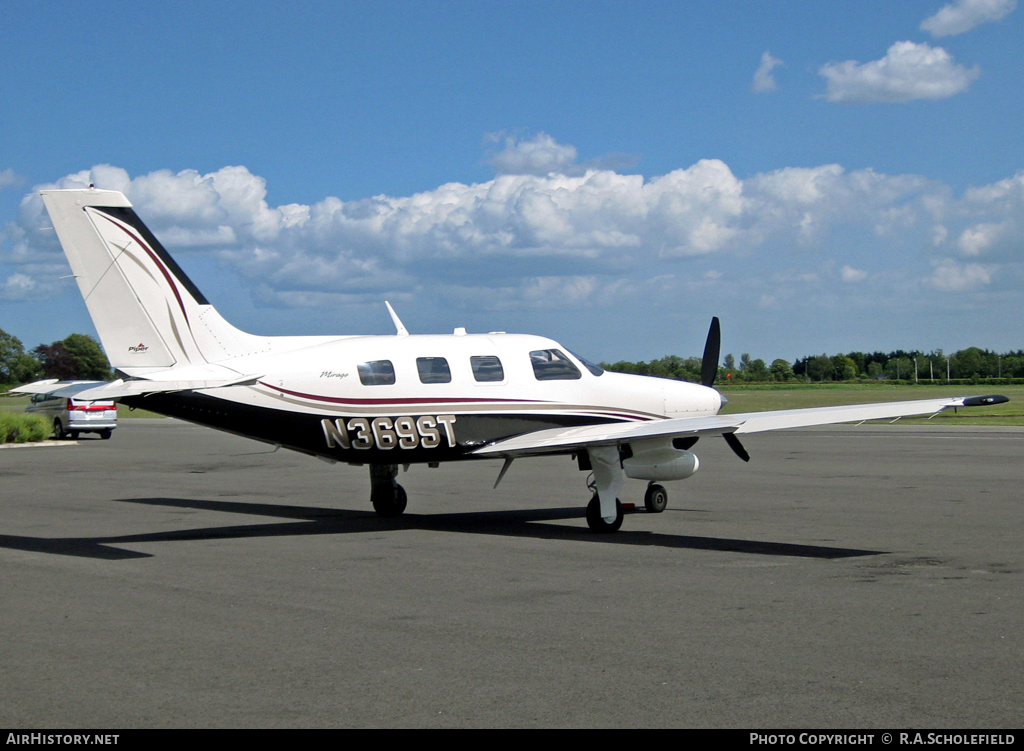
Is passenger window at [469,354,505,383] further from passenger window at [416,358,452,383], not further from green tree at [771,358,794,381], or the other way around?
green tree at [771,358,794,381]

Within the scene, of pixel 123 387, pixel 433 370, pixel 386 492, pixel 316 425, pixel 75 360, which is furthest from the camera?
pixel 75 360

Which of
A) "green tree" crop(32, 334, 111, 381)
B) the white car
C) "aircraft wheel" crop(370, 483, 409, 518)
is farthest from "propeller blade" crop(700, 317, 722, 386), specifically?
"green tree" crop(32, 334, 111, 381)

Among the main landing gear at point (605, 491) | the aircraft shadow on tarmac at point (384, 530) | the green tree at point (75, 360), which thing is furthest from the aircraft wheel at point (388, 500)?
the green tree at point (75, 360)

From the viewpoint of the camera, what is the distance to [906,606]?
8422 millimetres

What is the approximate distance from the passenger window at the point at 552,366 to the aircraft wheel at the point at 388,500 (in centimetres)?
283

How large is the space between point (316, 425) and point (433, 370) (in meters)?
1.81

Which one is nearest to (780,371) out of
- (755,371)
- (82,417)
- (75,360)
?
(755,371)

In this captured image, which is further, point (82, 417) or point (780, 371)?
point (780, 371)

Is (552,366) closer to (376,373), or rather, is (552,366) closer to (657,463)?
(657,463)

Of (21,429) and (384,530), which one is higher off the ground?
(21,429)

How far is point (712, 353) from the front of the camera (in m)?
17.6

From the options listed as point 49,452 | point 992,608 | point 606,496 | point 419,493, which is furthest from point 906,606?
point 49,452

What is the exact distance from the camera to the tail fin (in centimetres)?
1313
